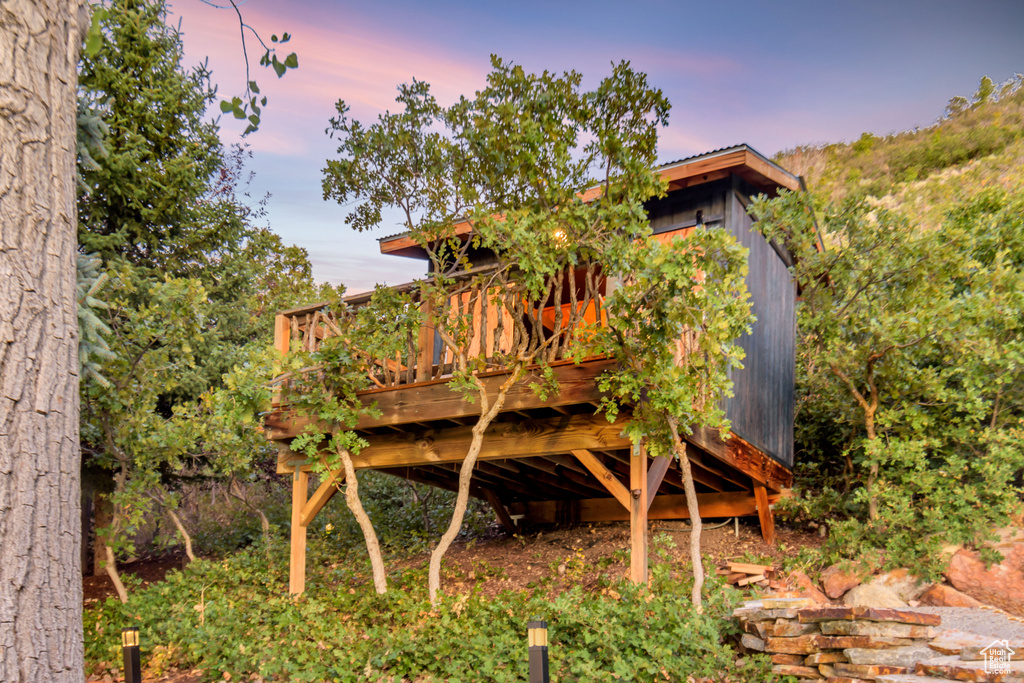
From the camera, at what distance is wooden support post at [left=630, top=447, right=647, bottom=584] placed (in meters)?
6.36

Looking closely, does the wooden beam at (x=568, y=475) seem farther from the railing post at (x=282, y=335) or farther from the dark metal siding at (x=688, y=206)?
the dark metal siding at (x=688, y=206)

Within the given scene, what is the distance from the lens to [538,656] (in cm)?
352

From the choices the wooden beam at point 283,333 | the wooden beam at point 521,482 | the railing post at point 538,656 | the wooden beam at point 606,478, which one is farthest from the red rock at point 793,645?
the wooden beam at point 283,333

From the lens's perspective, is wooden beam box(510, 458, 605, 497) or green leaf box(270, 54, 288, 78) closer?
green leaf box(270, 54, 288, 78)

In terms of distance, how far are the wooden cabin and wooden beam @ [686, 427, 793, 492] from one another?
A: 0.02 meters

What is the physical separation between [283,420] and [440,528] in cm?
412

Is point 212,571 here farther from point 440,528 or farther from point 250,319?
point 250,319

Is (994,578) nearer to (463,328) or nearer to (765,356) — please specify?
(765,356)

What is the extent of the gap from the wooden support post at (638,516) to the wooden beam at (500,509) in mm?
3996

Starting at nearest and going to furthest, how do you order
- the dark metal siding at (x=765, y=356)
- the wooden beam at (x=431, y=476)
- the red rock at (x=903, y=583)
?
the red rock at (x=903, y=583)
the dark metal siding at (x=765, y=356)
the wooden beam at (x=431, y=476)

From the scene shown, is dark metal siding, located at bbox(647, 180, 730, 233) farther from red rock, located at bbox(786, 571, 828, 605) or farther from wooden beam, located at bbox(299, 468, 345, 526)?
wooden beam, located at bbox(299, 468, 345, 526)

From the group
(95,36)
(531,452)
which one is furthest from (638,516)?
(95,36)

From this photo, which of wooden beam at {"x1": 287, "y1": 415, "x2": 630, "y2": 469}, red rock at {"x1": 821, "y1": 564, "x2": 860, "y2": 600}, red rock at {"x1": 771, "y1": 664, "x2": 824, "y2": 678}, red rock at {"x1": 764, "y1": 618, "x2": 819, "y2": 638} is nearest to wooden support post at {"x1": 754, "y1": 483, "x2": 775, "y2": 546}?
red rock at {"x1": 821, "y1": 564, "x2": 860, "y2": 600}

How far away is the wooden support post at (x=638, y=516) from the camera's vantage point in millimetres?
6359
